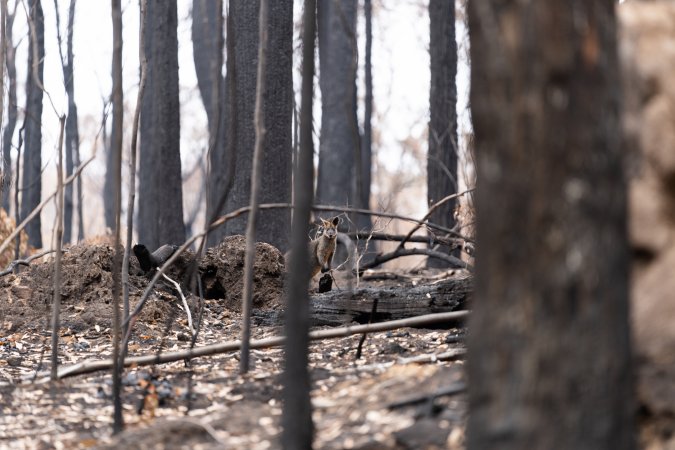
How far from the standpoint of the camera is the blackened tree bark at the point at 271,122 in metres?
9.83

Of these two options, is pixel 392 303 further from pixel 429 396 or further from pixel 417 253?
pixel 429 396

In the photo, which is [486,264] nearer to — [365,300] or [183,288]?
[365,300]

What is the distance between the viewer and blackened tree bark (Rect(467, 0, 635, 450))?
91.6 inches

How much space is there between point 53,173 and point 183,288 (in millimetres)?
73988

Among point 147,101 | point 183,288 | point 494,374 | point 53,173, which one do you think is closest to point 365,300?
point 183,288

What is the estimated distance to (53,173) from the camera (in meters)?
77.3

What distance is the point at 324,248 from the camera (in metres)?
9.61

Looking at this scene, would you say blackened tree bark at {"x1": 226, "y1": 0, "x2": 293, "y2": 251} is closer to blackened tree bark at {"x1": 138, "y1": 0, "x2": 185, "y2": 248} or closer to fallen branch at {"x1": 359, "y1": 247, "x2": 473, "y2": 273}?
fallen branch at {"x1": 359, "y1": 247, "x2": 473, "y2": 273}

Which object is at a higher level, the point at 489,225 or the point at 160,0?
the point at 160,0

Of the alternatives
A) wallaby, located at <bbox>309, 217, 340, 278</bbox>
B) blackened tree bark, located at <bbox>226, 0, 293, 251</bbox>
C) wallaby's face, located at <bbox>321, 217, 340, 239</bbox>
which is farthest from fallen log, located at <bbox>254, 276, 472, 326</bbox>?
blackened tree bark, located at <bbox>226, 0, 293, 251</bbox>

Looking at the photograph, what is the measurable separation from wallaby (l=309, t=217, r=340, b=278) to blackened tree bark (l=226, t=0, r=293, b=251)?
414mm

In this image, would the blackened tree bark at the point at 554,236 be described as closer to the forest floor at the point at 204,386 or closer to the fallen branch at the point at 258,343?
the forest floor at the point at 204,386

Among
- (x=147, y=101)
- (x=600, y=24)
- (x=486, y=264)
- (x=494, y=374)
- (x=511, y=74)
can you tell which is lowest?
(x=494, y=374)

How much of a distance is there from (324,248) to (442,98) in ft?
17.4
